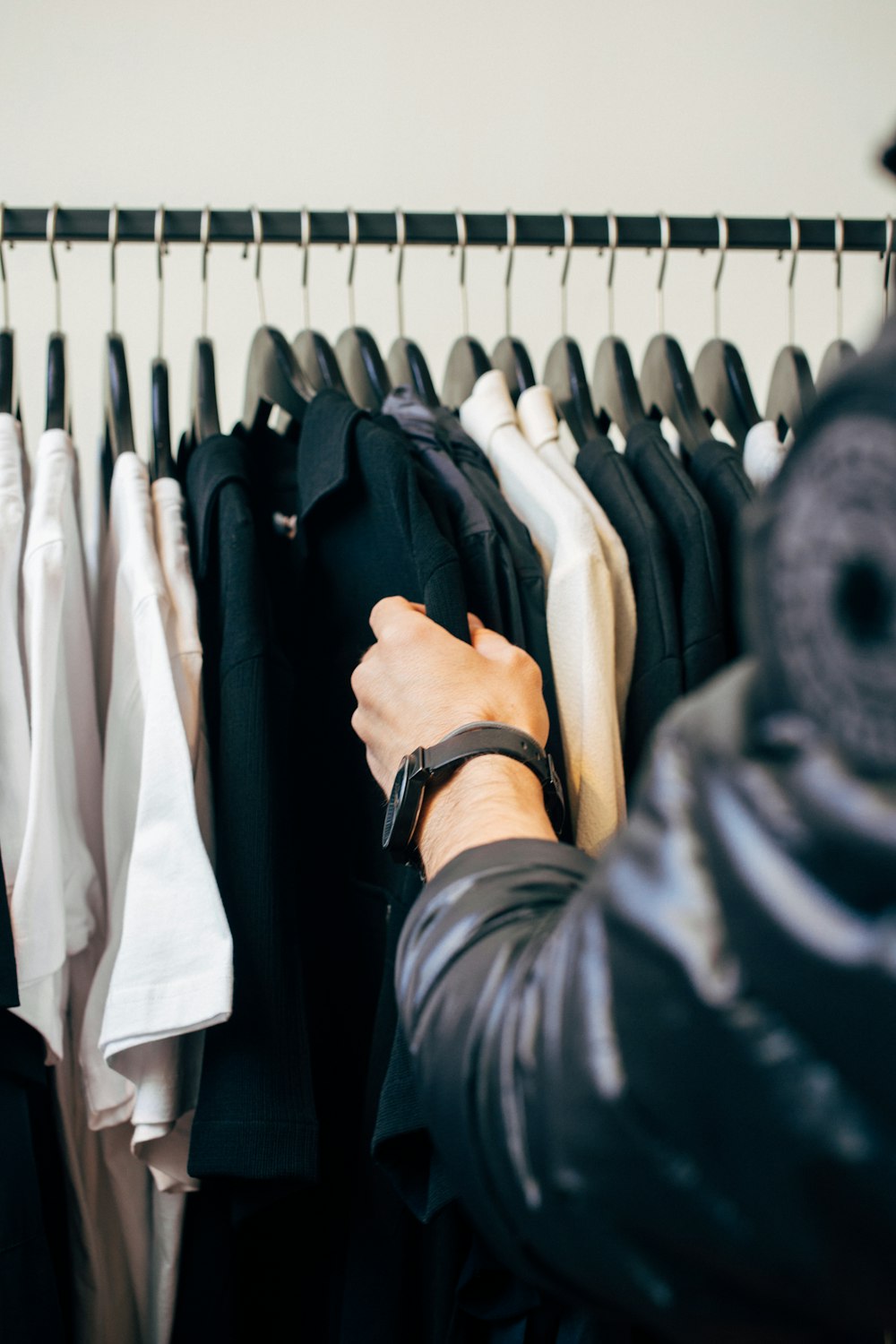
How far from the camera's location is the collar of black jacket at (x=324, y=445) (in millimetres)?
858

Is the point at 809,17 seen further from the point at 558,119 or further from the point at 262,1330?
the point at 262,1330

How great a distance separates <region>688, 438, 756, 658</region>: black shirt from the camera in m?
0.89

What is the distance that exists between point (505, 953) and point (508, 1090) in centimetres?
4

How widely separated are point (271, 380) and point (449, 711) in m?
0.50

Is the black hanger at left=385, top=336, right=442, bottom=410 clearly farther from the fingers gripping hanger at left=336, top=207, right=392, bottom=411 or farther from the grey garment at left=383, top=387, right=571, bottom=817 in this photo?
the grey garment at left=383, top=387, right=571, bottom=817

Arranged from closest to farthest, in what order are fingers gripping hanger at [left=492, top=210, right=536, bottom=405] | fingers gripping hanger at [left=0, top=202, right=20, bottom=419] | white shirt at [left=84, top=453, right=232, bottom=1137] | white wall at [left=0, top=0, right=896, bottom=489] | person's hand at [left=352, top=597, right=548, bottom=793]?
person's hand at [left=352, top=597, right=548, bottom=793], white shirt at [left=84, top=453, right=232, bottom=1137], fingers gripping hanger at [left=0, top=202, right=20, bottom=419], fingers gripping hanger at [left=492, top=210, right=536, bottom=405], white wall at [left=0, top=0, right=896, bottom=489]

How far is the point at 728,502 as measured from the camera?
916 mm

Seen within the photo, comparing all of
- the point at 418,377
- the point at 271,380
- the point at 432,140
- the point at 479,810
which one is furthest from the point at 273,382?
the point at 432,140

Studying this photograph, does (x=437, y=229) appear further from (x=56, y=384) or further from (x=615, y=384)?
(x=56, y=384)

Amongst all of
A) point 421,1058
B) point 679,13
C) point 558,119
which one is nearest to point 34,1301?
point 421,1058

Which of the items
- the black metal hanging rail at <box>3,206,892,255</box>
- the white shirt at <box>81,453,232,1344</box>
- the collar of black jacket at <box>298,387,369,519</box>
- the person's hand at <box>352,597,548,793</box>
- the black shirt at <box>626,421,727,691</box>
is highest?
the black metal hanging rail at <box>3,206,892,255</box>

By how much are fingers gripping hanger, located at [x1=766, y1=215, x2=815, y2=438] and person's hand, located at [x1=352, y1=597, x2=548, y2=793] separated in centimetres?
48

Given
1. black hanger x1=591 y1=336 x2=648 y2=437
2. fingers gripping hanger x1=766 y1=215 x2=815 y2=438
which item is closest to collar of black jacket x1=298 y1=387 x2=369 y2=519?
black hanger x1=591 y1=336 x2=648 y2=437

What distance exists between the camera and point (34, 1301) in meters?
0.74
